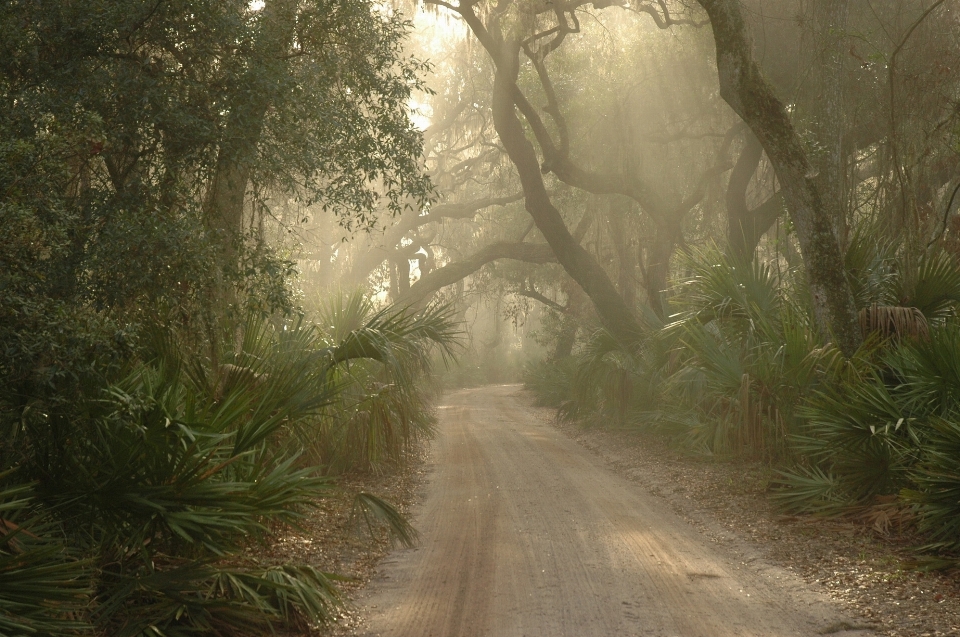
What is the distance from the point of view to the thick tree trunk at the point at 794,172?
377 inches

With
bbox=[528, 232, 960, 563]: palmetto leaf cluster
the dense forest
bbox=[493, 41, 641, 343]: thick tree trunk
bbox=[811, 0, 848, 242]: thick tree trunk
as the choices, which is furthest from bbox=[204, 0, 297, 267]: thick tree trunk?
bbox=[493, 41, 641, 343]: thick tree trunk

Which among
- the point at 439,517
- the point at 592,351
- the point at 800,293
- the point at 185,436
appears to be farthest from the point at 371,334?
the point at 592,351

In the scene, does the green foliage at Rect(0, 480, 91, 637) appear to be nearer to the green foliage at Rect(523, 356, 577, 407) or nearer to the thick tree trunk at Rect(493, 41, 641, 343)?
the thick tree trunk at Rect(493, 41, 641, 343)

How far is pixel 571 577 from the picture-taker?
21.5 feet

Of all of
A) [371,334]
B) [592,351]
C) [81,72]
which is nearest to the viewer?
[81,72]

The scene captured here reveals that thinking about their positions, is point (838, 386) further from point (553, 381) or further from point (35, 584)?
point (553, 381)

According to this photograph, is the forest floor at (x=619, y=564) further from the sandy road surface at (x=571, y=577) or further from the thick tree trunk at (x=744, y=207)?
the thick tree trunk at (x=744, y=207)

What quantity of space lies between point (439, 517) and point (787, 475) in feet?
11.7

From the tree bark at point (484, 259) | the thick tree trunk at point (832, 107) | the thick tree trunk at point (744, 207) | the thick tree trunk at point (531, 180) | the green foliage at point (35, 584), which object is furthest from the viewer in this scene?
the tree bark at point (484, 259)

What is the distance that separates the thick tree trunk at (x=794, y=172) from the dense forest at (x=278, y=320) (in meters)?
0.03

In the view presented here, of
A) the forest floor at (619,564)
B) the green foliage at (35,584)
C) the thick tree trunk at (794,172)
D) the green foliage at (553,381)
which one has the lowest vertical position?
the forest floor at (619,564)

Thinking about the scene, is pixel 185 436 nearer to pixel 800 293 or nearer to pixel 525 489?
pixel 525 489

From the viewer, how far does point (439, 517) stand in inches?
363

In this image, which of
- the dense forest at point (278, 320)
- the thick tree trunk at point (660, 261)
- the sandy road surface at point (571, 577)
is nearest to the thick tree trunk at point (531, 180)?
the thick tree trunk at point (660, 261)
